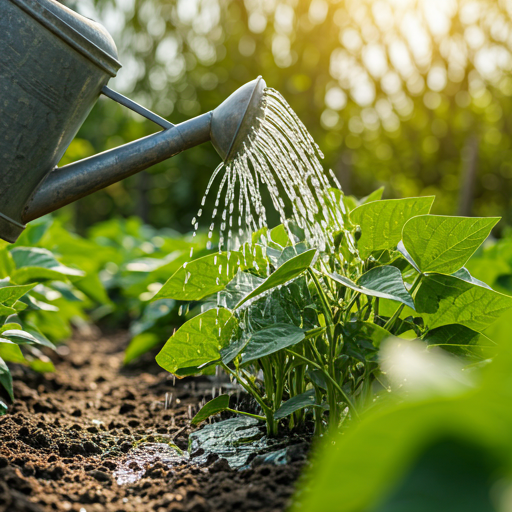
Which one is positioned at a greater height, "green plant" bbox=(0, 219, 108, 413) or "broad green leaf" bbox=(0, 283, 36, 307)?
"broad green leaf" bbox=(0, 283, 36, 307)

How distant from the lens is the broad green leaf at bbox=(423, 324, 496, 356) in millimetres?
1024

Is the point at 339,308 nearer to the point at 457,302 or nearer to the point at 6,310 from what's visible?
the point at 457,302

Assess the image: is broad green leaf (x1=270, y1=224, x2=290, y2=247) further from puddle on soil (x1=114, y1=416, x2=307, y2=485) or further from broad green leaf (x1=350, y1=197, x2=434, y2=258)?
puddle on soil (x1=114, y1=416, x2=307, y2=485)

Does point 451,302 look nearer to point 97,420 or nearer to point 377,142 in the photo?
point 97,420

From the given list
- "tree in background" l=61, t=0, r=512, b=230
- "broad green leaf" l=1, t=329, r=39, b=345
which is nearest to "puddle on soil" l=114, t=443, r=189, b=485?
"broad green leaf" l=1, t=329, r=39, b=345

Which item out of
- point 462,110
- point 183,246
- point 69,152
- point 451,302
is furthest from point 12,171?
point 462,110

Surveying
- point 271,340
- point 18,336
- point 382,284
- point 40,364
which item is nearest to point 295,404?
point 271,340

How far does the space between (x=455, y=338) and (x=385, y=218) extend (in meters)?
0.28

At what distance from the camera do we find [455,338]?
105 cm

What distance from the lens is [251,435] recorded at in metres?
1.20

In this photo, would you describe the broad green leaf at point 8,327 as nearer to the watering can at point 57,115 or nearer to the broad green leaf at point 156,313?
the watering can at point 57,115

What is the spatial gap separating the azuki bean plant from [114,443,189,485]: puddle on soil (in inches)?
5.5

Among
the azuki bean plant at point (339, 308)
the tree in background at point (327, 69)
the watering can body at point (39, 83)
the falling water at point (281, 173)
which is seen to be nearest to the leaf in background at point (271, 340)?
the azuki bean plant at point (339, 308)

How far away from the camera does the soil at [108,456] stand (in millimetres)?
849
